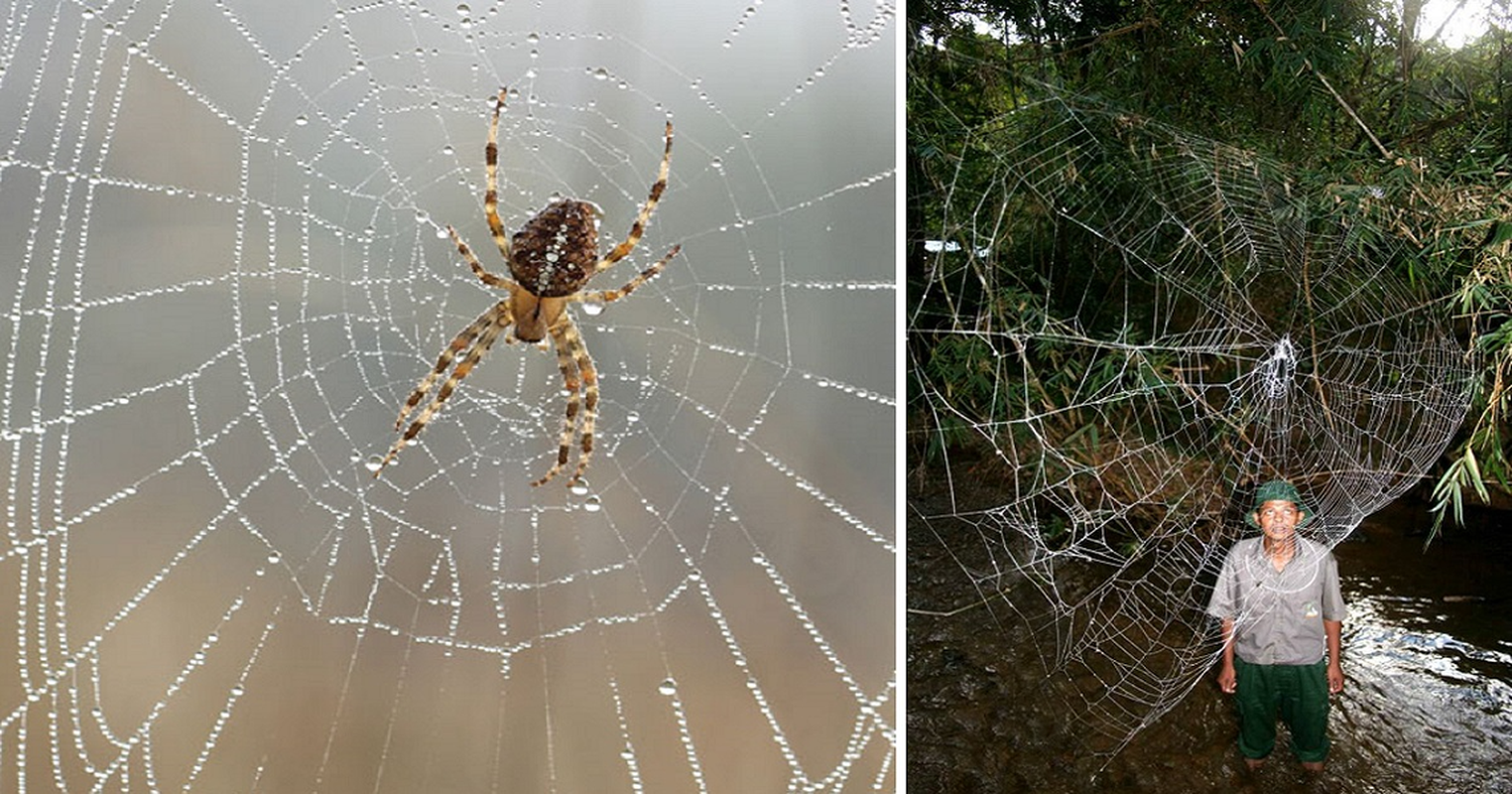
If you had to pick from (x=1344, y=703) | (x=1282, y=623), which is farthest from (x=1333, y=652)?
(x=1344, y=703)

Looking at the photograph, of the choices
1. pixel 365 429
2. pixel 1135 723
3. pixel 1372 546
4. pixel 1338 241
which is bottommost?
pixel 1135 723

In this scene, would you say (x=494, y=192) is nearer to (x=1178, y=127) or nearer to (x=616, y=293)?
(x=616, y=293)

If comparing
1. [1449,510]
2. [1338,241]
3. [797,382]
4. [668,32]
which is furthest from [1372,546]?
[668,32]

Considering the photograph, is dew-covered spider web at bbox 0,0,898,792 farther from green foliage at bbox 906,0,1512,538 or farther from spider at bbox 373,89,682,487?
green foliage at bbox 906,0,1512,538

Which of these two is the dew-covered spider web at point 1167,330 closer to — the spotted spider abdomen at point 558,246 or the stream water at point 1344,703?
the stream water at point 1344,703

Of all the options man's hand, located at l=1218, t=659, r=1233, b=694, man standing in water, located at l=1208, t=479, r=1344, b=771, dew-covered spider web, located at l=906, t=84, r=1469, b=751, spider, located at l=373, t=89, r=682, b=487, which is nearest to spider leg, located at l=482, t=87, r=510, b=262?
spider, located at l=373, t=89, r=682, b=487

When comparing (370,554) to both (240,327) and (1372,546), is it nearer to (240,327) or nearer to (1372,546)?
(240,327)
